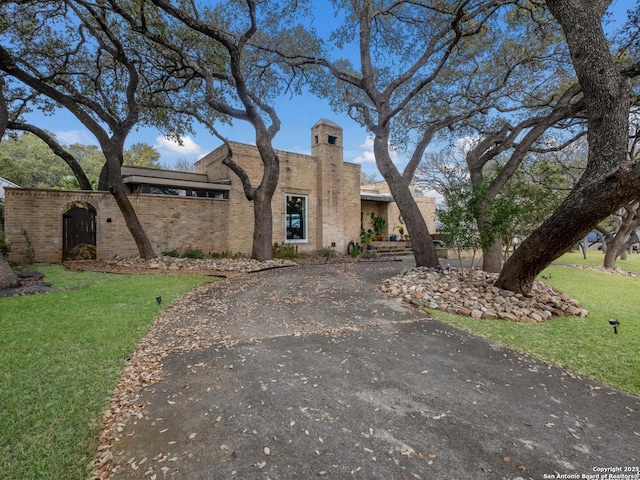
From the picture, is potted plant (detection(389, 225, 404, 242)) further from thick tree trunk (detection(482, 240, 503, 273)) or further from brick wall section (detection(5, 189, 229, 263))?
brick wall section (detection(5, 189, 229, 263))

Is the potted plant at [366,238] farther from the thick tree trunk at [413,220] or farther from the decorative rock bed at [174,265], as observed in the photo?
the thick tree trunk at [413,220]

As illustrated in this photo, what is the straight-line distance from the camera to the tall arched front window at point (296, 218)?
14.2 metres

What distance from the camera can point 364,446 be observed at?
2023mm

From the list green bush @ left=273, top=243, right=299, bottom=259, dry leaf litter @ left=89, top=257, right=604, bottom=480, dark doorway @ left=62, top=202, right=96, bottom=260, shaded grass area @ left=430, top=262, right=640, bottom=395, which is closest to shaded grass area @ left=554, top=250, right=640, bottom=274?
shaded grass area @ left=430, top=262, right=640, bottom=395

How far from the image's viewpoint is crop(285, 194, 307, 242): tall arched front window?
46.6 ft

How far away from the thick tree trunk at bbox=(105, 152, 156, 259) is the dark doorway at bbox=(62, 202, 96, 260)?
1.41m

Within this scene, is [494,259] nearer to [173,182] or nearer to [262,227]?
[262,227]

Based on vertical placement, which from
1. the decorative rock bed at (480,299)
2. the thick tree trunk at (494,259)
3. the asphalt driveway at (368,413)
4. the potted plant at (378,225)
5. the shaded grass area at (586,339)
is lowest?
the asphalt driveway at (368,413)

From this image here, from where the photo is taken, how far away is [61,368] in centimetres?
301

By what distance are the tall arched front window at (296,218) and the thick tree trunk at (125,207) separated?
5.69 metres

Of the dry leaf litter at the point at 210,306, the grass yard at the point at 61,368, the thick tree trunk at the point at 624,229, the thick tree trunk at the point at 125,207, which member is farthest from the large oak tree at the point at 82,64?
the thick tree trunk at the point at 624,229

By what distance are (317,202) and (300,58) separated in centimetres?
611

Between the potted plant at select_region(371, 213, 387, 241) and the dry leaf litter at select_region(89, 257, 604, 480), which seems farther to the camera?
the potted plant at select_region(371, 213, 387, 241)

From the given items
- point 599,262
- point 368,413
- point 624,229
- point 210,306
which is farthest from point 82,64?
point 599,262
